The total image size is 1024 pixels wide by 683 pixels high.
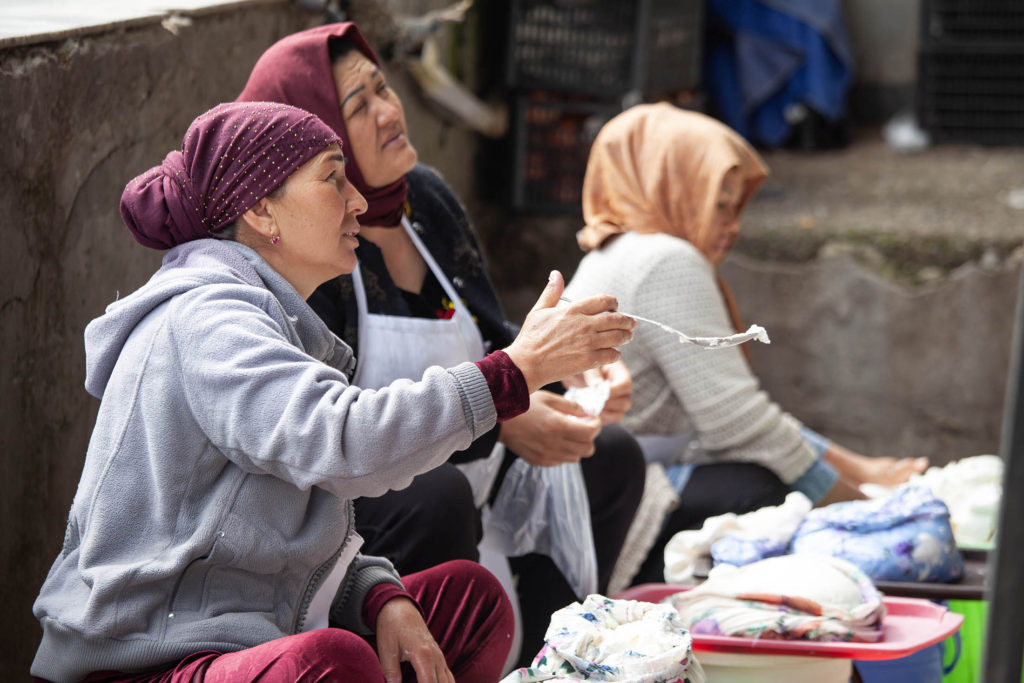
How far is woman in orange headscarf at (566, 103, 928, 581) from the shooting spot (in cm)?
281

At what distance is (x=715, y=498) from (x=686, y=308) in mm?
449

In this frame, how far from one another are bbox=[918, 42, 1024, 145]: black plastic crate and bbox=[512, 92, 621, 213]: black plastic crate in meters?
1.80

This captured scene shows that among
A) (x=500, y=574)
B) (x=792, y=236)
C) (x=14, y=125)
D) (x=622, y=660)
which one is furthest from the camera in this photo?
(x=792, y=236)

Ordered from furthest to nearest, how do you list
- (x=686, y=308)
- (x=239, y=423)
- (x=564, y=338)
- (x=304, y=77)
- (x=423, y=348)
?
1. (x=686, y=308)
2. (x=423, y=348)
3. (x=304, y=77)
4. (x=564, y=338)
5. (x=239, y=423)

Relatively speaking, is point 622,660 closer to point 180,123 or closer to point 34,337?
point 34,337

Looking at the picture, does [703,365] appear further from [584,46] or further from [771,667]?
[584,46]

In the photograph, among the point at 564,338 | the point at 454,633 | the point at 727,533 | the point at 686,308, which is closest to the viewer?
the point at 564,338

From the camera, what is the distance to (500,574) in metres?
2.48

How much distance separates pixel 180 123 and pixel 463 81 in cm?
234

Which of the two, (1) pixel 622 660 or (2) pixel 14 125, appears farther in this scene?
(2) pixel 14 125

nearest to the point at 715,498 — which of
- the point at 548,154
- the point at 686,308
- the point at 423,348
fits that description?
the point at 686,308

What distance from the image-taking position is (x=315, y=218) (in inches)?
66.3

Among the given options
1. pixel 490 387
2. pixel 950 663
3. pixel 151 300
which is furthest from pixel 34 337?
pixel 950 663

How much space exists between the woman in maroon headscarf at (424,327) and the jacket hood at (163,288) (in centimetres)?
55
